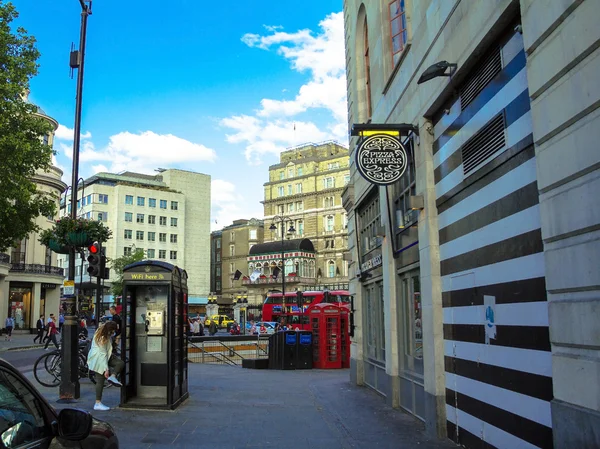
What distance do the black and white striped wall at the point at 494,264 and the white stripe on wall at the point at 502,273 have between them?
15 mm

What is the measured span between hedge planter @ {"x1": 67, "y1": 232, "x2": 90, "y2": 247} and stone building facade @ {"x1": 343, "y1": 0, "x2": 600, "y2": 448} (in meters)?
6.79

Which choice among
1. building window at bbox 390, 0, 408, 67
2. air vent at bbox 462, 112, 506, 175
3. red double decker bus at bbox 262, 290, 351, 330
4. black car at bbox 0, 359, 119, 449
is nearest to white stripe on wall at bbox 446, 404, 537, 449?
air vent at bbox 462, 112, 506, 175

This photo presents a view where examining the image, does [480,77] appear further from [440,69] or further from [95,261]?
[95,261]

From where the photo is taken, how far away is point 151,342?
35.6 ft

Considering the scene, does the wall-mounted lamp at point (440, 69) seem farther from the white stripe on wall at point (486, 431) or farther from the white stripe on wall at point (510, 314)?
the white stripe on wall at point (486, 431)

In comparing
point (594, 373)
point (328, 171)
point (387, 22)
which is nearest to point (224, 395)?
point (387, 22)

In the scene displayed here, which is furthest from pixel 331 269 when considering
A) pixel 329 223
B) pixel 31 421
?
pixel 31 421

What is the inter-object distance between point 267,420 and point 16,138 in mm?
19418

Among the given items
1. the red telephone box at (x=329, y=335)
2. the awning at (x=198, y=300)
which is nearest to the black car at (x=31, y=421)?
the red telephone box at (x=329, y=335)

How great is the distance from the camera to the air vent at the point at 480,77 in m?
6.18

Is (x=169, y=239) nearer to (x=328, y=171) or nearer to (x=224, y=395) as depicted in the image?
(x=328, y=171)

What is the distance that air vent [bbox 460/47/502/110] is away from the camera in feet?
20.3

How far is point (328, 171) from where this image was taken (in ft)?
270

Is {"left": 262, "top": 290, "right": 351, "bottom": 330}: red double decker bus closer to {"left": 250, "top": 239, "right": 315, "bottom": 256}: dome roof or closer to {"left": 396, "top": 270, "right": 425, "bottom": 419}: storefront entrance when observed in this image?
{"left": 250, "top": 239, "right": 315, "bottom": 256}: dome roof
